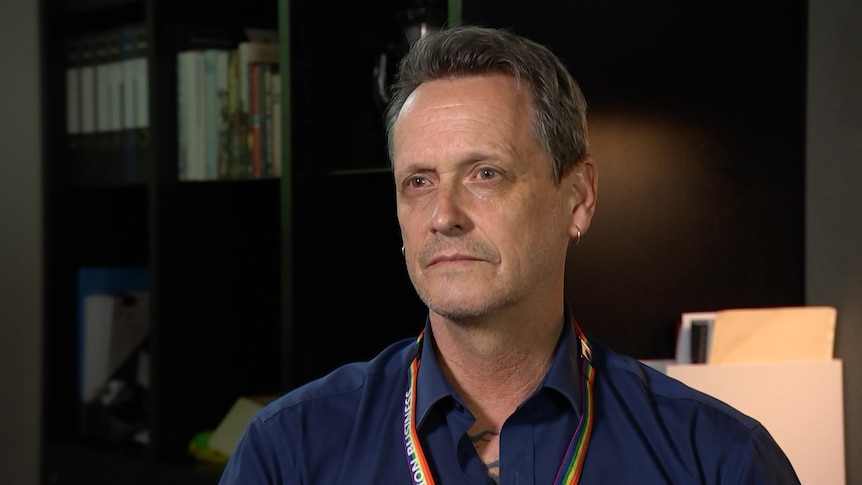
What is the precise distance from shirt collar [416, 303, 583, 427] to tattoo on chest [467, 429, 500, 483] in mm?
64

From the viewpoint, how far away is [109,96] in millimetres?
3098

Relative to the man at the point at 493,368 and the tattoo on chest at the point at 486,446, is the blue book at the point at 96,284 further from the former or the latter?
the tattoo on chest at the point at 486,446

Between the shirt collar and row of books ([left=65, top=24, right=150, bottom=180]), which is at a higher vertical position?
row of books ([left=65, top=24, right=150, bottom=180])

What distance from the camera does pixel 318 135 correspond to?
2.56 metres

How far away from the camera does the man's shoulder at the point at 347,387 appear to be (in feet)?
5.60

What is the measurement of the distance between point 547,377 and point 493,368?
0.26ft

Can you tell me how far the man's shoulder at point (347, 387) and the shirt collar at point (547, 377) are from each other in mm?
63

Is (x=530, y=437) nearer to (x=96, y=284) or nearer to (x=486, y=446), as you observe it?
(x=486, y=446)

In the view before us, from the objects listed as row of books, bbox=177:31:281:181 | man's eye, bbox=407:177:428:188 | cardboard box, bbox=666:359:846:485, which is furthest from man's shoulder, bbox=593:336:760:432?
row of books, bbox=177:31:281:181

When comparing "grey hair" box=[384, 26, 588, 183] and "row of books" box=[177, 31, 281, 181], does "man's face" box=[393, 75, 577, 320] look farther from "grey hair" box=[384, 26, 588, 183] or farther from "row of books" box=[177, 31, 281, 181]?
"row of books" box=[177, 31, 281, 181]

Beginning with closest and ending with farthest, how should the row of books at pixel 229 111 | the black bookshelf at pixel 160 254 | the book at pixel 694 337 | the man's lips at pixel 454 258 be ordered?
the man's lips at pixel 454 258
the book at pixel 694 337
the row of books at pixel 229 111
the black bookshelf at pixel 160 254

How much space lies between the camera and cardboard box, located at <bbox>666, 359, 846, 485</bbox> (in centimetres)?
196

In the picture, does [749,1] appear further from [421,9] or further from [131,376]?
[131,376]

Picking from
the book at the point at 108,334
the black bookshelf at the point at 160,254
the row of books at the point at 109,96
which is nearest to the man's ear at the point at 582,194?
the black bookshelf at the point at 160,254
